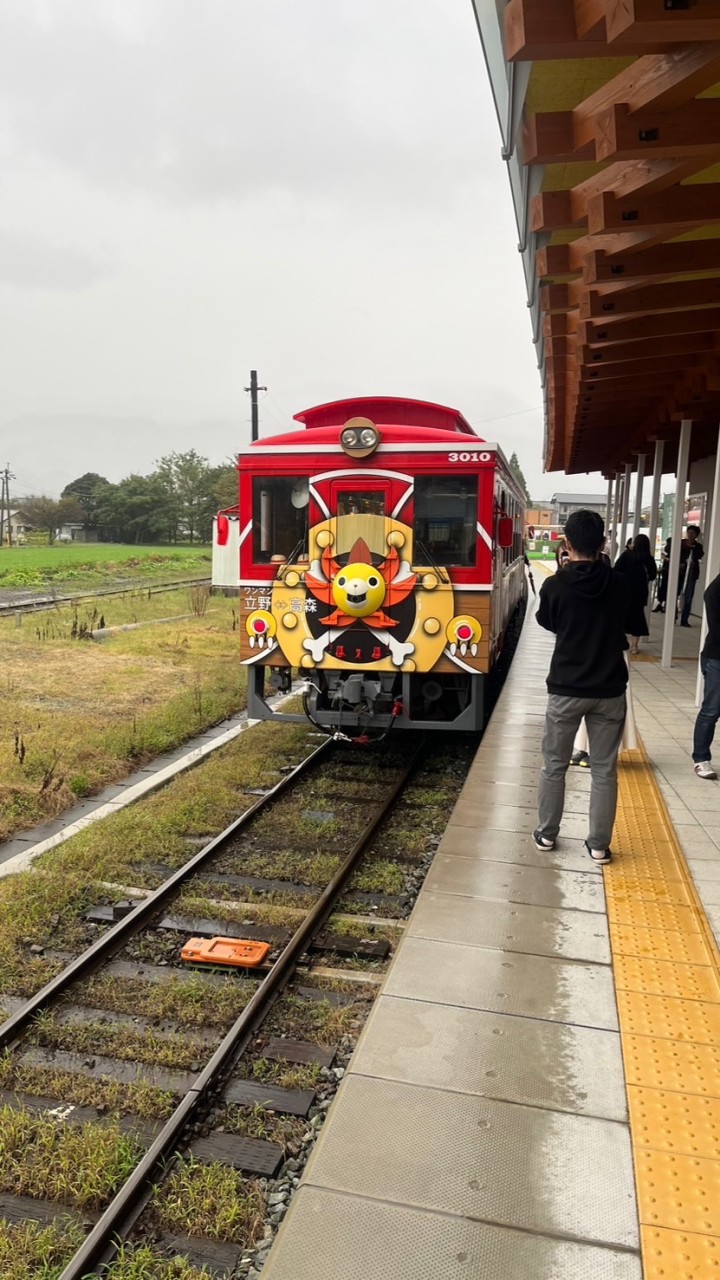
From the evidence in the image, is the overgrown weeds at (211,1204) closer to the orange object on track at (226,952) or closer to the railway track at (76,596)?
the orange object on track at (226,952)

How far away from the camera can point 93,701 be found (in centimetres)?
1122

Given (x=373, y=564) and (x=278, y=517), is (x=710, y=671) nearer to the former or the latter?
(x=373, y=564)

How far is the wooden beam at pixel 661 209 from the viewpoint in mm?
4621

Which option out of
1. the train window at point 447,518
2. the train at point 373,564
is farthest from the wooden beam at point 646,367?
the train window at point 447,518

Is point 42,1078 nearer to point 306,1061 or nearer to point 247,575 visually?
point 306,1061

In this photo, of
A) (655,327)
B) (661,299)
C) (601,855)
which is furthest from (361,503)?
(601,855)

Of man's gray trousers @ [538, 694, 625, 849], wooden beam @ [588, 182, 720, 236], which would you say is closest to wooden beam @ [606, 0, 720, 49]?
wooden beam @ [588, 182, 720, 236]

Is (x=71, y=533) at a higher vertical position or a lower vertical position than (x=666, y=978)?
higher

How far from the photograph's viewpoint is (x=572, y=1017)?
3.60m

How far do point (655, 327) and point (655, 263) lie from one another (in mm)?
1917

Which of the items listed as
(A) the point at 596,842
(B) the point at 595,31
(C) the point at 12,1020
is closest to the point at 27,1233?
(C) the point at 12,1020

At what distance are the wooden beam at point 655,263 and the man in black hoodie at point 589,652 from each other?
198 centimetres

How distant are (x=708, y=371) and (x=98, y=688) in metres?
8.77

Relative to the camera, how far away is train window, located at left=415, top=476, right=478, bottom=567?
7.16 metres
